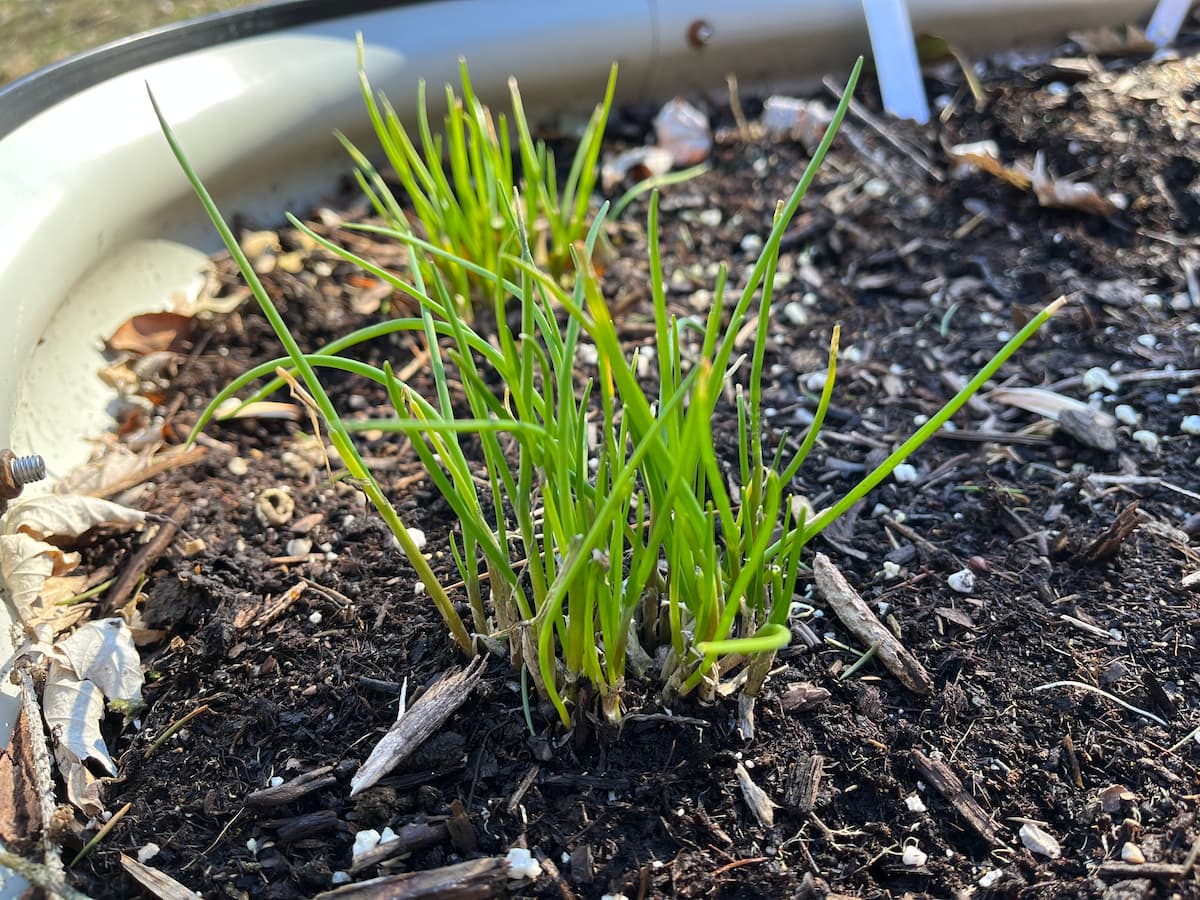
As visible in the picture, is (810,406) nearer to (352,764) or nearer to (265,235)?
(352,764)

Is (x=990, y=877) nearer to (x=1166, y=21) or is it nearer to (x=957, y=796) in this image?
(x=957, y=796)

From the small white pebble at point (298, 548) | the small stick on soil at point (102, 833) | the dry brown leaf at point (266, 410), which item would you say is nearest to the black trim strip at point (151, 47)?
the dry brown leaf at point (266, 410)

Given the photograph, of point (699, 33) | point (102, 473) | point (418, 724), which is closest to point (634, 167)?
point (699, 33)

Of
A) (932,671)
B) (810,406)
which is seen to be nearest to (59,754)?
(932,671)

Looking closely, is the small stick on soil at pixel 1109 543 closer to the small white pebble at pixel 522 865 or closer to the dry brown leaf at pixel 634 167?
the small white pebble at pixel 522 865

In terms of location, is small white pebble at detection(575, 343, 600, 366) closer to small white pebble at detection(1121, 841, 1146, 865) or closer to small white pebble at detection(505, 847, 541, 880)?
small white pebble at detection(505, 847, 541, 880)
